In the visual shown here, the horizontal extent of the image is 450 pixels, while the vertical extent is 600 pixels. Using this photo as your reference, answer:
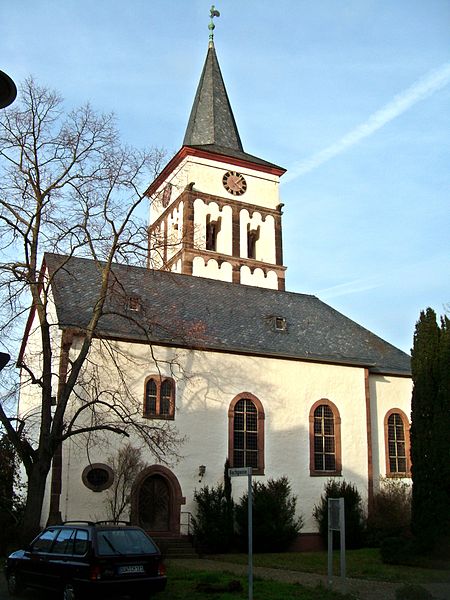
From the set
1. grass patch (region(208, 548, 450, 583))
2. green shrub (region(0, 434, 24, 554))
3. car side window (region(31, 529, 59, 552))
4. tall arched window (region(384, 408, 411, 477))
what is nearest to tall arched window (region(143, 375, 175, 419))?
green shrub (region(0, 434, 24, 554))

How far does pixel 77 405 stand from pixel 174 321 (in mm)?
5285

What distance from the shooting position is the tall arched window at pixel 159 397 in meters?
23.6

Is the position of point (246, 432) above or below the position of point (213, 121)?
below

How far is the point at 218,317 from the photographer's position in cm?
2753

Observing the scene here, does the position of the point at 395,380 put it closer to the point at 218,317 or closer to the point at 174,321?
the point at 218,317

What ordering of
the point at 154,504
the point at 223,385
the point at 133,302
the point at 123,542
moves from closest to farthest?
the point at 123,542
the point at 154,504
the point at 133,302
the point at 223,385

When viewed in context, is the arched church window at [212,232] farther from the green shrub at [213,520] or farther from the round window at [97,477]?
the round window at [97,477]

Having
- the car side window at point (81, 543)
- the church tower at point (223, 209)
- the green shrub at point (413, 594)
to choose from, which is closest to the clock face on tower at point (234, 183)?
the church tower at point (223, 209)

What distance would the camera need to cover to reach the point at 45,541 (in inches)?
493

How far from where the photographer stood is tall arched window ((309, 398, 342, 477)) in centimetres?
2625

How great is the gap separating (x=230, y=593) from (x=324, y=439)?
14.7 meters

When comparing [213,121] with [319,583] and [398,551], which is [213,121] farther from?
[319,583]

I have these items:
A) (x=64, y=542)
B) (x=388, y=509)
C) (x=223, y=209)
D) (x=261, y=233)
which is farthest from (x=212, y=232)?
(x=64, y=542)

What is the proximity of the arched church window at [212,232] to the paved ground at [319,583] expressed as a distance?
22114mm
